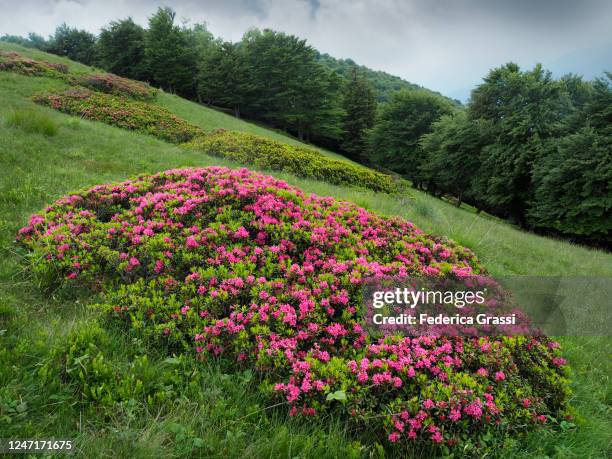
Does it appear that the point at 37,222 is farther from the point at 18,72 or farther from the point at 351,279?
the point at 18,72

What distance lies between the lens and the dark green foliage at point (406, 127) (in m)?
45.2

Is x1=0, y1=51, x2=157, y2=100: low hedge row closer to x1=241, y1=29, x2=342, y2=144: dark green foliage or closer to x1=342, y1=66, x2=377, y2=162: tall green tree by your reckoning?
x1=241, y1=29, x2=342, y2=144: dark green foliage

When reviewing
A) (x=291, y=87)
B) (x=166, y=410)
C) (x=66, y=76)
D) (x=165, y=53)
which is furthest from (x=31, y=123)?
(x=291, y=87)

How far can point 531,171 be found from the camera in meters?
24.4

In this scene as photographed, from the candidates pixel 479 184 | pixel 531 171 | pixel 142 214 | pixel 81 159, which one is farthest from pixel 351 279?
pixel 479 184

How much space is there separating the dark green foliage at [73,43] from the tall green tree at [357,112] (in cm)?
4505

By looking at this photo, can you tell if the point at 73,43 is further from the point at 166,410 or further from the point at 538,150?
the point at 166,410

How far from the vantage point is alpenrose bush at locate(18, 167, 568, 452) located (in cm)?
289

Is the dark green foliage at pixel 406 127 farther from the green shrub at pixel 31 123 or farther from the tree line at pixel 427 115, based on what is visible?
the green shrub at pixel 31 123

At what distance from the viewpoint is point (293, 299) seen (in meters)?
3.83

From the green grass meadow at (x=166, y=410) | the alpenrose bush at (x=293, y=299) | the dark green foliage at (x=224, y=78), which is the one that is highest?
the dark green foliage at (x=224, y=78)

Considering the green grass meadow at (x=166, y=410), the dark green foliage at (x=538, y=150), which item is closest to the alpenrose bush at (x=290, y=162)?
the green grass meadow at (x=166, y=410)

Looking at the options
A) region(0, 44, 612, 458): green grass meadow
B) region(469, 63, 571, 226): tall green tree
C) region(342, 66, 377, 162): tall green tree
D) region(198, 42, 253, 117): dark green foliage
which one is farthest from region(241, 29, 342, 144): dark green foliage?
region(0, 44, 612, 458): green grass meadow

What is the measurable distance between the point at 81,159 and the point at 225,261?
8010 mm
